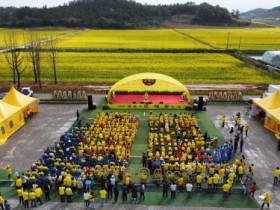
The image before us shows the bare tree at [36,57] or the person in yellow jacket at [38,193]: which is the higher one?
the bare tree at [36,57]

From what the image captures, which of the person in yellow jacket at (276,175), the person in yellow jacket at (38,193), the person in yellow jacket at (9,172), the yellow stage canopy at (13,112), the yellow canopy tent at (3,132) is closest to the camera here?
the person in yellow jacket at (38,193)

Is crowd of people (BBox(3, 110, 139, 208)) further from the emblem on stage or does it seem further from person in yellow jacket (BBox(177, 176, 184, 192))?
the emblem on stage

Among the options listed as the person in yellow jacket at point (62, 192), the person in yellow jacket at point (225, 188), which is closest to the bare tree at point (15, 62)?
the person in yellow jacket at point (62, 192)

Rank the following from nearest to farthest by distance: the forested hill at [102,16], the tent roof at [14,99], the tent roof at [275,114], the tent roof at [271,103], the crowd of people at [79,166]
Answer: the crowd of people at [79,166]
the tent roof at [275,114]
the tent roof at [271,103]
the tent roof at [14,99]
the forested hill at [102,16]

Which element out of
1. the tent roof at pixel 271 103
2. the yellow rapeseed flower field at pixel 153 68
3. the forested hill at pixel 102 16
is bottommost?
the yellow rapeseed flower field at pixel 153 68

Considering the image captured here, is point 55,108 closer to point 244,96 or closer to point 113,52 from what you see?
point 244,96

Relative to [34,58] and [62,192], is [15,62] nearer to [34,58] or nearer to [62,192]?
[34,58]

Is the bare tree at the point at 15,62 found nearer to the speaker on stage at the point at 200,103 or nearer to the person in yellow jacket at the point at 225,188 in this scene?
the speaker on stage at the point at 200,103
